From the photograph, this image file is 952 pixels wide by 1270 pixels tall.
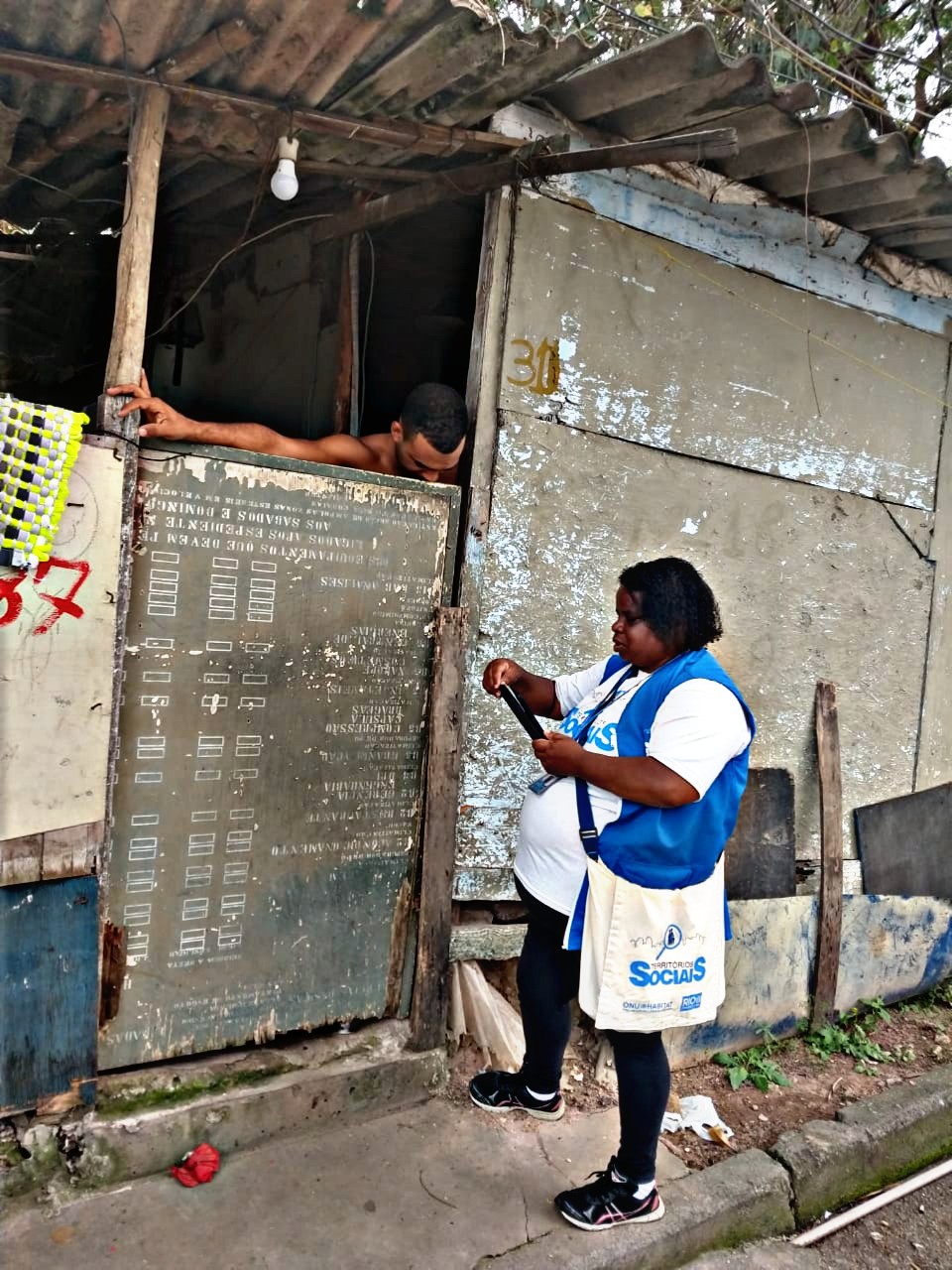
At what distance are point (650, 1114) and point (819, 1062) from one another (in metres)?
2.05

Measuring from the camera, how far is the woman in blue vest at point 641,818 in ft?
8.69

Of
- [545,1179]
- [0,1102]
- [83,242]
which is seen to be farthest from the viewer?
[83,242]

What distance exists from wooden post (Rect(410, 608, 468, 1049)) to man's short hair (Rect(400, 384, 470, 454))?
63cm

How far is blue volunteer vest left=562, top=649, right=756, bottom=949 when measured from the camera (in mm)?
2701

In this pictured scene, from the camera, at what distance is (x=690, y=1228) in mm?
2969

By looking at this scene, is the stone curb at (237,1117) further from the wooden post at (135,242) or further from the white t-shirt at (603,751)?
the wooden post at (135,242)

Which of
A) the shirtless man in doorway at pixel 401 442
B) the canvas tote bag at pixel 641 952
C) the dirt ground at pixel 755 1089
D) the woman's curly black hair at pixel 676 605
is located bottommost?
the dirt ground at pixel 755 1089

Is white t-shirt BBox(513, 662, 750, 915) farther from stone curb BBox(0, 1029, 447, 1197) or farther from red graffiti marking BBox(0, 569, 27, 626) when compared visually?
red graffiti marking BBox(0, 569, 27, 626)

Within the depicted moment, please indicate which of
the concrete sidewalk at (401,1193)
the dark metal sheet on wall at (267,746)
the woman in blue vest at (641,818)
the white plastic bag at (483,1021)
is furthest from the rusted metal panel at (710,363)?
the concrete sidewalk at (401,1193)

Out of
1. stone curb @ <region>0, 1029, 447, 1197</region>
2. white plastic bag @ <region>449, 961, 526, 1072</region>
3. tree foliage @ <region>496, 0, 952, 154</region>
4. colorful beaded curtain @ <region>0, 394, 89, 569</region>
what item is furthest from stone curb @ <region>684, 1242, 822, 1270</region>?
tree foliage @ <region>496, 0, 952, 154</region>

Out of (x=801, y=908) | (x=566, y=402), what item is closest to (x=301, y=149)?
(x=566, y=402)

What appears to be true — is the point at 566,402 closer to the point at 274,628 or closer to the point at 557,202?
the point at 557,202

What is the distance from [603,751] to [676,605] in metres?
0.51

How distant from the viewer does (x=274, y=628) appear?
3.14 meters
